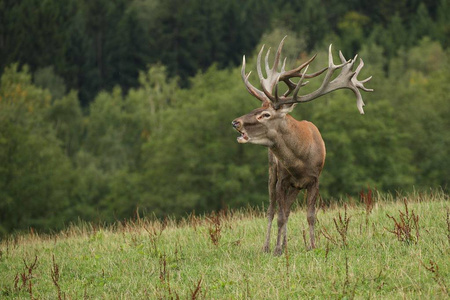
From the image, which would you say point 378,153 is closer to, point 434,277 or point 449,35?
point 434,277

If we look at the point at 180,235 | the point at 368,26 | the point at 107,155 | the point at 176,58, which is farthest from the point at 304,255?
the point at 368,26

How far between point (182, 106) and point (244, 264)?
40.8 metres

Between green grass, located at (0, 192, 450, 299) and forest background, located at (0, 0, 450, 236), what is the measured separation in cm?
150

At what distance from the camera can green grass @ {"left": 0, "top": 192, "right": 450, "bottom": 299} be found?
6.58m

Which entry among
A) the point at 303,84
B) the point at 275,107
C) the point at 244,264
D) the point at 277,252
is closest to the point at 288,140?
the point at 275,107

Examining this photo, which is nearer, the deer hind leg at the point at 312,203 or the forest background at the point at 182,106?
the deer hind leg at the point at 312,203

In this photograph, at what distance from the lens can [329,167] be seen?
38.2m

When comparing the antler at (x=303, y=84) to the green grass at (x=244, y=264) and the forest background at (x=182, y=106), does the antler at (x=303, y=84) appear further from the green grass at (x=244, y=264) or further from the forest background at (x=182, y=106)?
the forest background at (x=182, y=106)

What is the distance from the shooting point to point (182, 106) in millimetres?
48312

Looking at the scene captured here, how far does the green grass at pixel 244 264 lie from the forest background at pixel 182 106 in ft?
4.93

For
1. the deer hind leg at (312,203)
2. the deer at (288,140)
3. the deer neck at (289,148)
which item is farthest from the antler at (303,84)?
the deer hind leg at (312,203)

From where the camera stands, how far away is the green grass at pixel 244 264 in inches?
259

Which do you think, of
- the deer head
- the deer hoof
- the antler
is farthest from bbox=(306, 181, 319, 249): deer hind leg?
the antler

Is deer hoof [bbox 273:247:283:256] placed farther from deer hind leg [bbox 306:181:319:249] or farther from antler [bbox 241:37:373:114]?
antler [bbox 241:37:373:114]
